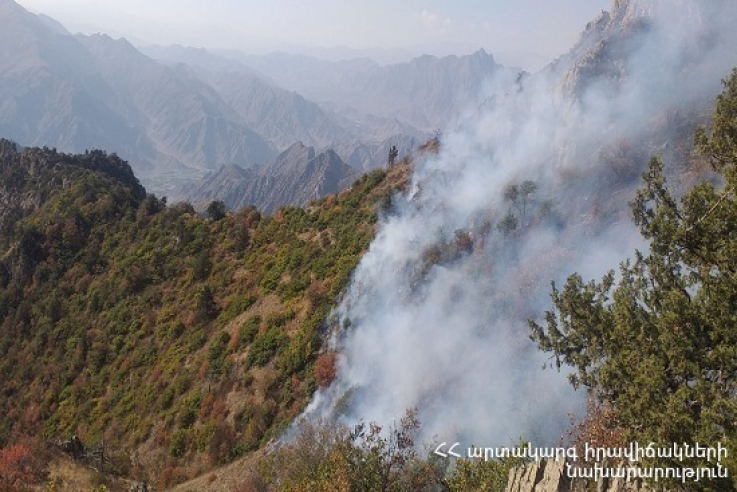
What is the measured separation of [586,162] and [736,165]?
3234cm

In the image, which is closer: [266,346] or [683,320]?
[683,320]

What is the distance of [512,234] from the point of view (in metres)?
36.4

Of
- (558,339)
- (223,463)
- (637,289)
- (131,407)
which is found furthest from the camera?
(131,407)

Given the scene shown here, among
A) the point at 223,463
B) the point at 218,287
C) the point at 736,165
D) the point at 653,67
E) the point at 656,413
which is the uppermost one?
the point at 653,67

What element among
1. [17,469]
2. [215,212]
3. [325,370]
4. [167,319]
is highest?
[215,212]

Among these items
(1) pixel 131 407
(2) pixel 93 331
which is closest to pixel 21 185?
(2) pixel 93 331

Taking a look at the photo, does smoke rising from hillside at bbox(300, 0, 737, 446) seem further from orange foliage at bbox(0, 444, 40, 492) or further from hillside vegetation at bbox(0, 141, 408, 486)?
orange foliage at bbox(0, 444, 40, 492)

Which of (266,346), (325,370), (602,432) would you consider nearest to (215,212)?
(266,346)

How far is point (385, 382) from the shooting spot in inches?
1115

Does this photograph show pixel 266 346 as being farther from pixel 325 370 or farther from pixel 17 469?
pixel 17 469

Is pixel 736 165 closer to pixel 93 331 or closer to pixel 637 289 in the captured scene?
pixel 637 289

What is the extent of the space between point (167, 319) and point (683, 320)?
4272 cm

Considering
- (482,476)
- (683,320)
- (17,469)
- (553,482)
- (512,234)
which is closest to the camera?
(683,320)

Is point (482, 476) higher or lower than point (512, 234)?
lower
